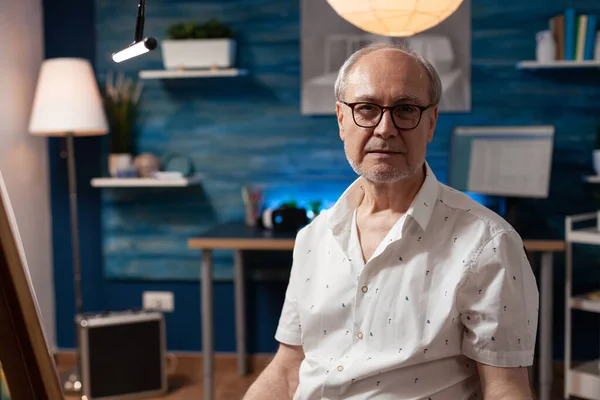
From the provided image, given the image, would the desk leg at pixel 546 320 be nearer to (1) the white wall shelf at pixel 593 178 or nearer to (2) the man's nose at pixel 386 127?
(1) the white wall shelf at pixel 593 178

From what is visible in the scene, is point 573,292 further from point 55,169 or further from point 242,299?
point 55,169

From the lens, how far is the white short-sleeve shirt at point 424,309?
1339mm

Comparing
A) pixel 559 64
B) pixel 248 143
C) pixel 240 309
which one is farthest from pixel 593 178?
pixel 240 309

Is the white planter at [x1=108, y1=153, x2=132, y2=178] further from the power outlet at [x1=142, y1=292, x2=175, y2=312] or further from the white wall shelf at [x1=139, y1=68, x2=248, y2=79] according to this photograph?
the power outlet at [x1=142, y1=292, x2=175, y2=312]

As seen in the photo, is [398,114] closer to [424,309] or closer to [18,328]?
[424,309]

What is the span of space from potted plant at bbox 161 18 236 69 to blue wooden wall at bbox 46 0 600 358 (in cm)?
15

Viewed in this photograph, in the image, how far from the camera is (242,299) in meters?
3.61

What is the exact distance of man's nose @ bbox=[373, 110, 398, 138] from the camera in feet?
4.64

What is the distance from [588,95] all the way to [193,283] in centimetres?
213

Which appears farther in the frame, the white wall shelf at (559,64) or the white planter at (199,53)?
the white planter at (199,53)

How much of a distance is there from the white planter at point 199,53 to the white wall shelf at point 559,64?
1.36 meters

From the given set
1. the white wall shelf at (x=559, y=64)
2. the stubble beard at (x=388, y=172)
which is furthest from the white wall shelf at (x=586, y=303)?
the stubble beard at (x=388, y=172)

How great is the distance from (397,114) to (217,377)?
8.19 feet

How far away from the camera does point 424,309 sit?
139 centimetres
